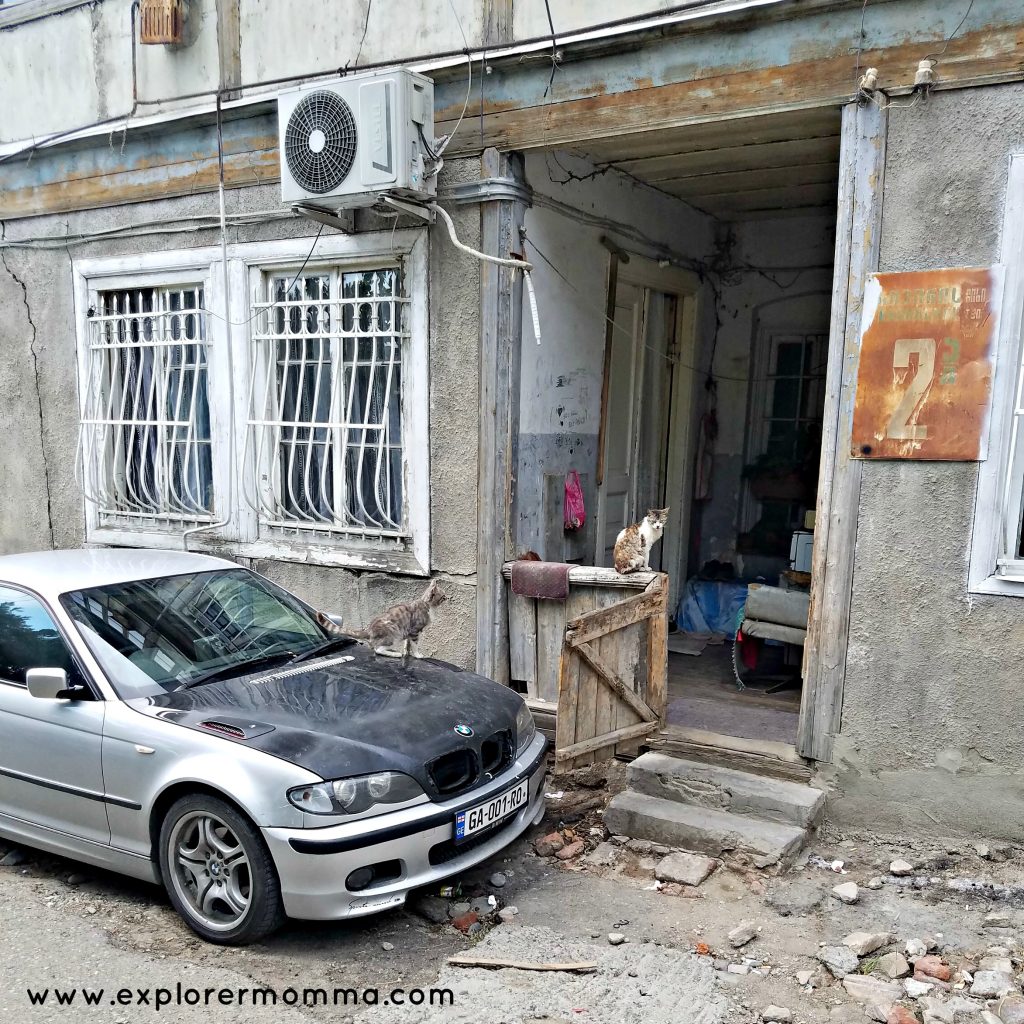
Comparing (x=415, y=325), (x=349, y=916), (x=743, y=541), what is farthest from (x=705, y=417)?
(x=349, y=916)

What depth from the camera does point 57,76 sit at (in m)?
7.36

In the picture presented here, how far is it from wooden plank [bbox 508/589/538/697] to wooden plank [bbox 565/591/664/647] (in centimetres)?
67

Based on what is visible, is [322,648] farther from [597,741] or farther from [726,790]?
[726,790]

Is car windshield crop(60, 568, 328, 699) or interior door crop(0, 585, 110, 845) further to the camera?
car windshield crop(60, 568, 328, 699)

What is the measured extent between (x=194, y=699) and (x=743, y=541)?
5.29m

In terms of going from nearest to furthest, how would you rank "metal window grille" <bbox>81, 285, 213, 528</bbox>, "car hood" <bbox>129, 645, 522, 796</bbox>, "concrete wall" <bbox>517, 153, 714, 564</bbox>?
1. "car hood" <bbox>129, 645, 522, 796</bbox>
2. "concrete wall" <bbox>517, 153, 714, 564</bbox>
3. "metal window grille" <bbox>81, 285, 213, 528</bbox>

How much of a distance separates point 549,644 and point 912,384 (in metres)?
2.61

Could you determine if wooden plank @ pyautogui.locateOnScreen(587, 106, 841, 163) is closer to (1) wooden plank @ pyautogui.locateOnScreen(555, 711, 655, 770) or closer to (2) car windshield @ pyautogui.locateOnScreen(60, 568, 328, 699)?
(2) car windshield @ pyautogui.locateOnScreen(60, 568, 328, 699)

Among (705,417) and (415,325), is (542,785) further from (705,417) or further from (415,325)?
(705,417)

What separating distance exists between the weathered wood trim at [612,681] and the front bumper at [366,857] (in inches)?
52.0

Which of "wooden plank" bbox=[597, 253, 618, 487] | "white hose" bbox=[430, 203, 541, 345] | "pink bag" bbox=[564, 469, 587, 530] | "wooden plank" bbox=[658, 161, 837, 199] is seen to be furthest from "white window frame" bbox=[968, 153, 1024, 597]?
"wooden plank" bbox=[597, 253, 618, 487]

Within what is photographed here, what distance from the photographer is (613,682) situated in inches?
200

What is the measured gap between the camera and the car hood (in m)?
3.59

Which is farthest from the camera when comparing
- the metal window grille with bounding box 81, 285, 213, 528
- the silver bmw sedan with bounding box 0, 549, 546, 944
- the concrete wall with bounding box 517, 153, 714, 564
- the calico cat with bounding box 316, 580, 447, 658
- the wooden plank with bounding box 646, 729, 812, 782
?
the metal window grille with bounding box 81, 285, 213, 528
